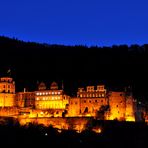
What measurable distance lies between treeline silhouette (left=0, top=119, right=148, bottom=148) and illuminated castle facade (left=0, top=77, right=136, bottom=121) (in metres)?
4.84

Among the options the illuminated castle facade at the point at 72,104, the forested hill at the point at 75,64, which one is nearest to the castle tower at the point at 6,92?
the illuminated castle facade at the point at 72,104

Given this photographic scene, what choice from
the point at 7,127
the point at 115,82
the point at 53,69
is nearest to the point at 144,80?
the point at 115,82

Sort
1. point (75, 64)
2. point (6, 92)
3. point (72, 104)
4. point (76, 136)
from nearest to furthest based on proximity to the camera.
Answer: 1. point (76, 136)
2. point (72, 104)
3. point (6, 92)
4. point (75, 64)

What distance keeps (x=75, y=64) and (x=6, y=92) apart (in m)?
34.1

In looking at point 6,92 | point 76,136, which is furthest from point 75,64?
point 76,136

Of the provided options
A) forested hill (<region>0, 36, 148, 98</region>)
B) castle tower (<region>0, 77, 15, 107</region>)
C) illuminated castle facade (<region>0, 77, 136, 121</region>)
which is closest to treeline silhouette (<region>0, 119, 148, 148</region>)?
illuminated castle facade (<region>0, 77, 136, 121</region>)

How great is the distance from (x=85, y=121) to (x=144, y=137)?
791cm

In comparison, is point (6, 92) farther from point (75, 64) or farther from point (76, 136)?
point (75, 64)

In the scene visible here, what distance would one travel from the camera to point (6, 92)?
88125 millimetres

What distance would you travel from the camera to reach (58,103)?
87.2 metres

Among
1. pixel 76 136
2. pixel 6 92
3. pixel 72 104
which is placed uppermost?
pixel 6 92

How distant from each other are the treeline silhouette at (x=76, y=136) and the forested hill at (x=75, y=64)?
1890cm

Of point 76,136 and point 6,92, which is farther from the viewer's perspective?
point 6,92

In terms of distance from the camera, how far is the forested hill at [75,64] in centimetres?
10550
